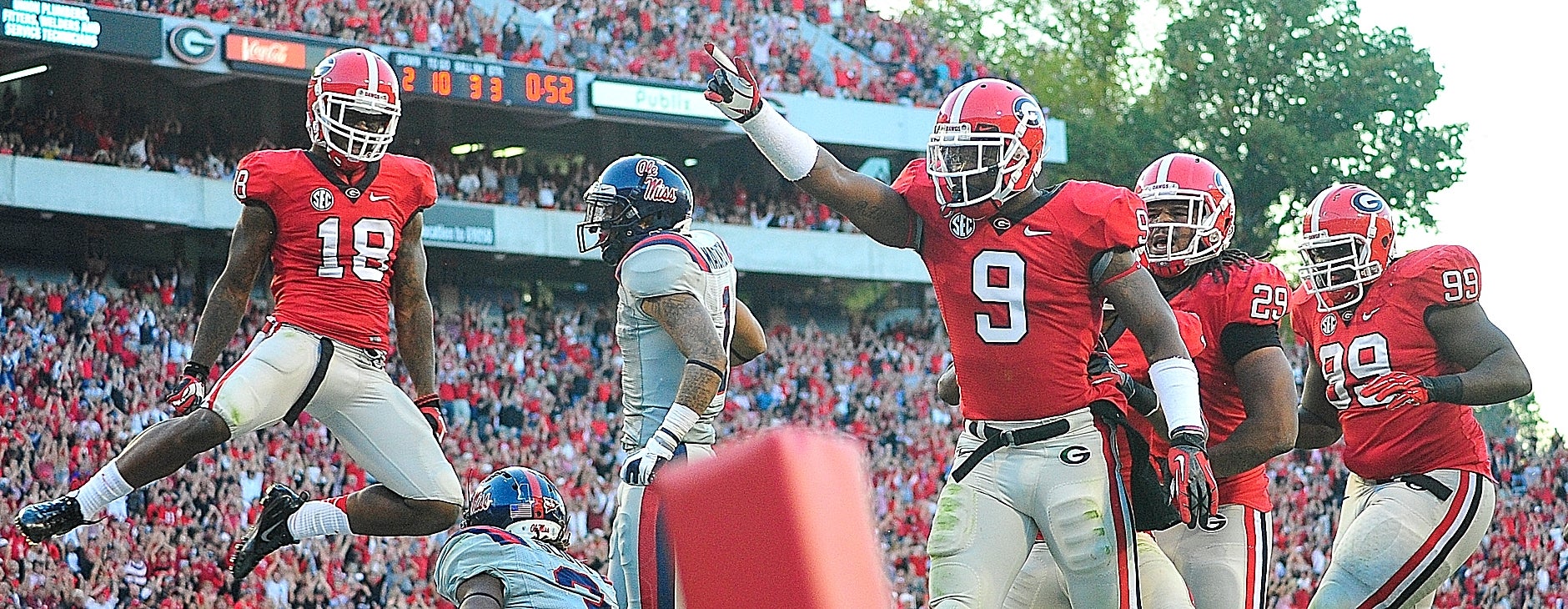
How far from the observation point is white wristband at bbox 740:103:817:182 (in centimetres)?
517

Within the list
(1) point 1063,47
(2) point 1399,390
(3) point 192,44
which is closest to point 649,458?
(2) point 1399,390

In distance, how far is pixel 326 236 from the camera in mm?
6746

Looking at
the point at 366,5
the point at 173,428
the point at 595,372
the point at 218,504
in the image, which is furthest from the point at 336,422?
the point at 366,5

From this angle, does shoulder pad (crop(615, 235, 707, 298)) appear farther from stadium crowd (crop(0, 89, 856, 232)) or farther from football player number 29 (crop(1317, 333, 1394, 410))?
stadium crowd (crop(0, 89, 856, 232))

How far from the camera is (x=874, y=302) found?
2906 cm

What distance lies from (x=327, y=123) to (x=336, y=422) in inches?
41.9

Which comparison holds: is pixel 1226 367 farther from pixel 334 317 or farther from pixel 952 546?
pixel 334 317

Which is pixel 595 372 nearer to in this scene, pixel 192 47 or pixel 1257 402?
pixel 192 47

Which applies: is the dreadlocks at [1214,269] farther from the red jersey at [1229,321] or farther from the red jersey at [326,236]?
the red jersey at [326,236]

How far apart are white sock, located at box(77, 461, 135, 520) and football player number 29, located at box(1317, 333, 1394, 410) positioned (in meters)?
4.43

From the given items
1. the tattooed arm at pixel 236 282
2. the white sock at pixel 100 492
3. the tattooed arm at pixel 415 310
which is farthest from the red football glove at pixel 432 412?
the white sock at pixel 100 492

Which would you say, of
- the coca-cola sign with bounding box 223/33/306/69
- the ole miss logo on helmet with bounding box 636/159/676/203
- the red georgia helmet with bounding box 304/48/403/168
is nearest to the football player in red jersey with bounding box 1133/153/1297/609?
the ole miss logo on helmet with bounding box 636/159/676/203

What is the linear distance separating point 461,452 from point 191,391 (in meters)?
11.4

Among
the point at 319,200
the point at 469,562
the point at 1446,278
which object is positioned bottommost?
the point at 469,562
